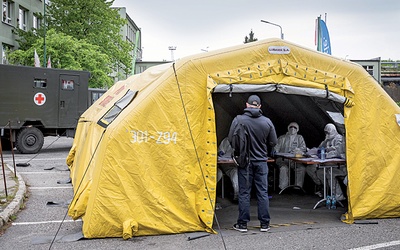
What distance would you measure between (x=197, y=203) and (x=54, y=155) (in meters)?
11.7

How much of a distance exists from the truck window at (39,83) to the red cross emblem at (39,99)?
0.93ft

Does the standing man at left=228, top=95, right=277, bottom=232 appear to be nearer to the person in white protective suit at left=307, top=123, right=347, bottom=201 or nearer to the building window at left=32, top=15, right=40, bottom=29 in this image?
the person in white protective suit at left=307, top=123, right=347, bottom=201

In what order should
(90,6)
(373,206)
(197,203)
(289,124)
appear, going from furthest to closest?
(90,6), (289,124), (373,206), (197,203)

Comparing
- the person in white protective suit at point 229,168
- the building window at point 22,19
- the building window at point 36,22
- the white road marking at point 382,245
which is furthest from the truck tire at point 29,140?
the building window at point 36,22

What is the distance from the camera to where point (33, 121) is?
1745 centimetres

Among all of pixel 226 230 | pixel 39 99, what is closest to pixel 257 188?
pixel 226 230

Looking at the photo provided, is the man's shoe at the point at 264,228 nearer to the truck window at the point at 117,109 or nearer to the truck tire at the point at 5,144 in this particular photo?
the truck window at the point at 117,109

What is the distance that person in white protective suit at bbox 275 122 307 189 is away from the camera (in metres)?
10.4

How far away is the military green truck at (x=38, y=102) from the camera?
16.8m

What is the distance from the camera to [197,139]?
7.27 metres

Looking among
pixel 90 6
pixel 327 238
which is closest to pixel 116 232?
pixel 327 238

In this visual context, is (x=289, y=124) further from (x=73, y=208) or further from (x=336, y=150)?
(x=73, y=208)

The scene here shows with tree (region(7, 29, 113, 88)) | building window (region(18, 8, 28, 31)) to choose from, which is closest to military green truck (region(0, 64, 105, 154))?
tree (region(7, 29, 113, 88))

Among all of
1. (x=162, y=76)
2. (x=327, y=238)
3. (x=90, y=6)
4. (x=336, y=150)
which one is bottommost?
(x=327, y=238)
